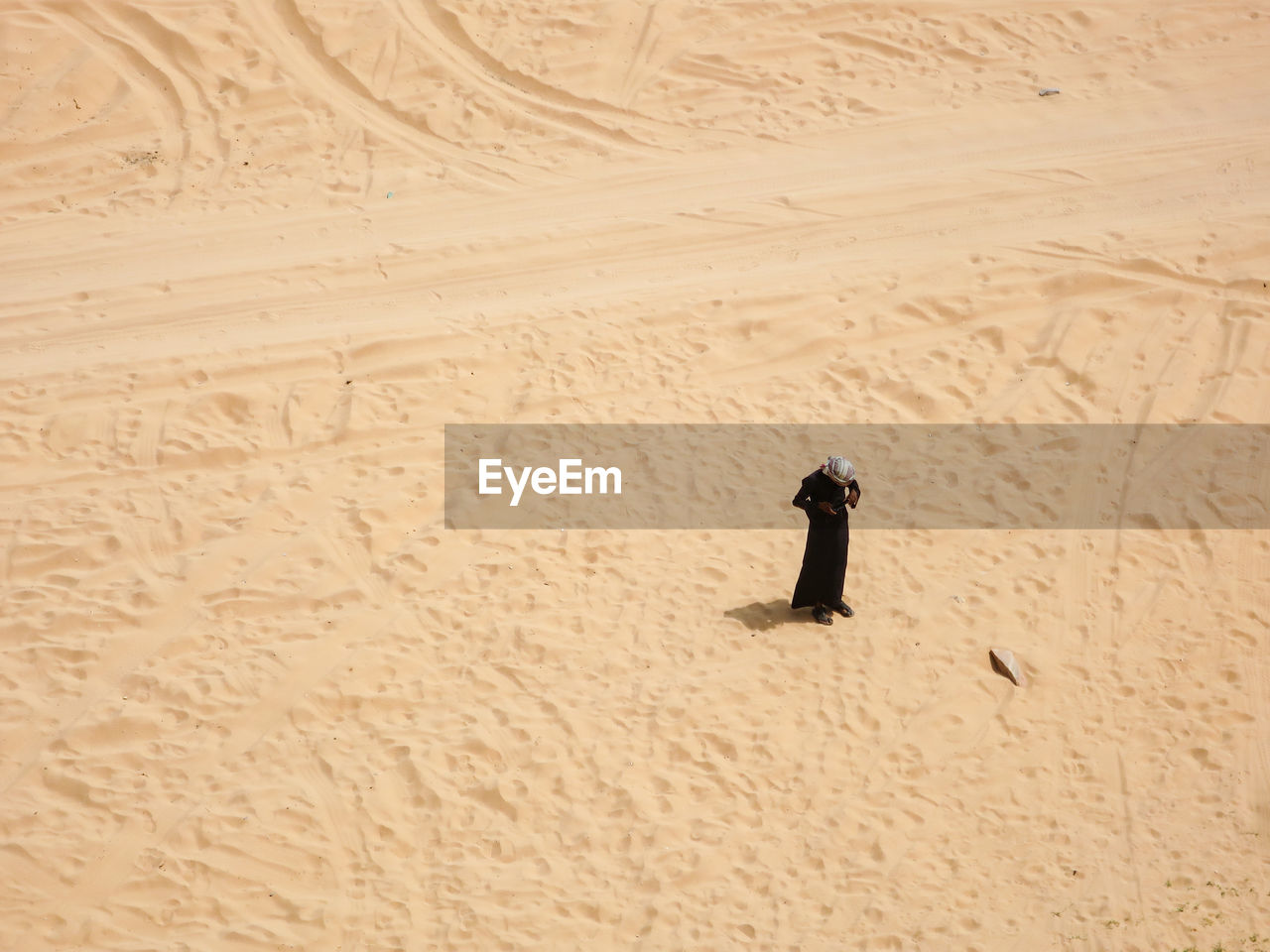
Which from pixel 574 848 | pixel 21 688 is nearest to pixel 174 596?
pixel 21 688

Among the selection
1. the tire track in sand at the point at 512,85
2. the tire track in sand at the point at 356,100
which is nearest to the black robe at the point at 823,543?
the tire track in sand at the point at 356,100

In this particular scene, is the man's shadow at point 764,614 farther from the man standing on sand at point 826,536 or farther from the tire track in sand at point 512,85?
the tire track in sand at point 512,85

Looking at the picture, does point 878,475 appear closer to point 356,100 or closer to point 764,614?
point 764,614

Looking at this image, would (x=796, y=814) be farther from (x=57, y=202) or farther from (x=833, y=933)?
(x=57, y=202)

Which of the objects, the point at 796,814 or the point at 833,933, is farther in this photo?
the point at 796,814

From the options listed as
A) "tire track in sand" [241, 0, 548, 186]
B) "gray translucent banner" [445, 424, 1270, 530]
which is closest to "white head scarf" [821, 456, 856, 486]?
"gray translucent banner" [445, 424, 1270, 530]

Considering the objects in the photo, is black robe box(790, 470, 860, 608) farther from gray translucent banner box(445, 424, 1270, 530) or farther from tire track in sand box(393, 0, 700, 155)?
tire track in sand box(393, 0, 700, 155)

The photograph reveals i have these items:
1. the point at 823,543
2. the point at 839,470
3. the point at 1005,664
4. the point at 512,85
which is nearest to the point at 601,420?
the point at 823,543

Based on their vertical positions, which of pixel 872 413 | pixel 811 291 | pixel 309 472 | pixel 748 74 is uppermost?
pixel 748 74
